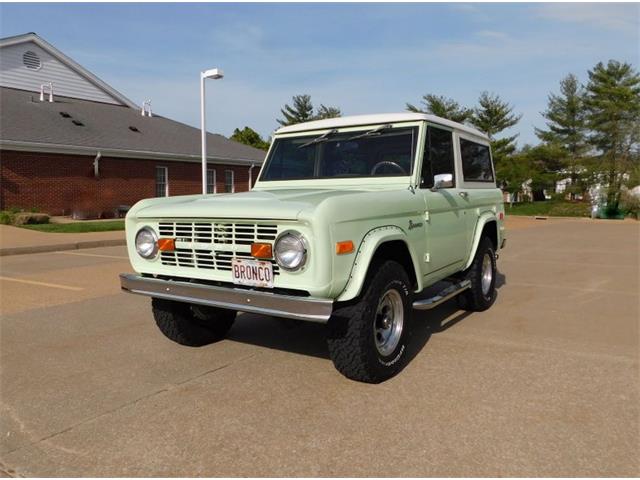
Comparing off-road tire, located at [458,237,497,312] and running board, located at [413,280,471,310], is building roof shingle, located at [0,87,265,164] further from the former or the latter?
running board, located at [413,280,471,310]

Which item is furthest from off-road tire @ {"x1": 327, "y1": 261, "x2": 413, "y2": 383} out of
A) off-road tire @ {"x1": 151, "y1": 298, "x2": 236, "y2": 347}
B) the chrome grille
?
off-road tire @ {"x1": 151, "y1": 298, "x2": 236, "y2": 347}

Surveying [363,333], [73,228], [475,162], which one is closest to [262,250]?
[363,333]

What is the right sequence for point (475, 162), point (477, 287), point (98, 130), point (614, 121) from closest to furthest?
point (477, 287) < point (475, 162) < point (98, 130) < point (614, 121)

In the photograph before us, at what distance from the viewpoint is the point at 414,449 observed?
9.30ft

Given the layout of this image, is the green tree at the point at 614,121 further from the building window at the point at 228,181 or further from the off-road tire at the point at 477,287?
the off-road tire at the point at 477,287

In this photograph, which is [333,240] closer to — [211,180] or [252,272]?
[252,272]

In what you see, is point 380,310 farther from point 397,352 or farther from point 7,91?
point 7,91

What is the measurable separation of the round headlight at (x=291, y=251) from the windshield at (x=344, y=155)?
61.7 inches

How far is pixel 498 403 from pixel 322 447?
1.28 metres

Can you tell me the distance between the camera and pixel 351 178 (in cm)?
475

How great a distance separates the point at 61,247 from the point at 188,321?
9106mm

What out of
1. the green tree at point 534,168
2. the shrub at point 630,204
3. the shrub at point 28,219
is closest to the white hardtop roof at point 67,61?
the shrub at point 28,219

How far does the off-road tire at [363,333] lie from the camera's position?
11.6 feet

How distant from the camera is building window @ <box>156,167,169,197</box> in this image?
23234 millimetres
